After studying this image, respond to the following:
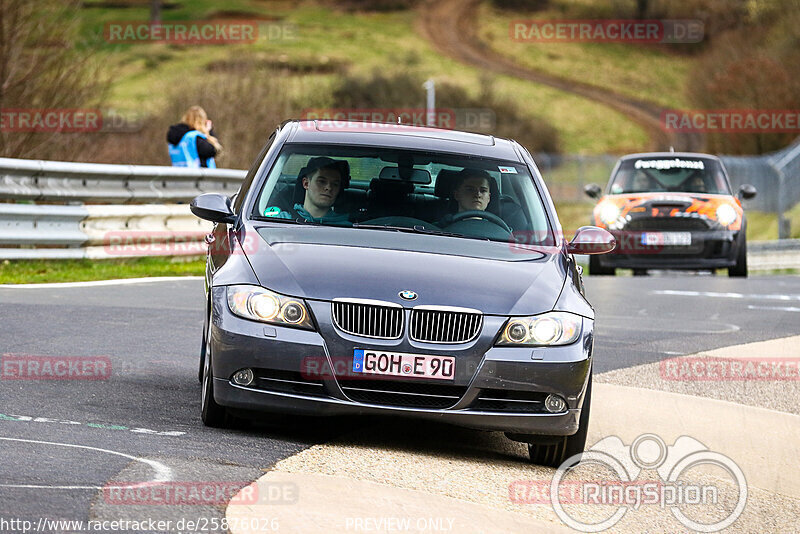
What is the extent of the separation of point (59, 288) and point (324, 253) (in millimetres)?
7215

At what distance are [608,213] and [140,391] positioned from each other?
1286 centimetres

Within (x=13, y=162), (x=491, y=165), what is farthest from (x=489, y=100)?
(x=491, y=165)

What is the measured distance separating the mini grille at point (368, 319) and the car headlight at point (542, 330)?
19.4 inches

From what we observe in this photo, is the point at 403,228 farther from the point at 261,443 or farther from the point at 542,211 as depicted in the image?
the point at 261,443

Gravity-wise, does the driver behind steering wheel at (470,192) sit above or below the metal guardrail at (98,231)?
above

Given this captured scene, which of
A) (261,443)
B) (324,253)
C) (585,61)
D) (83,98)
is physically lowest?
(261,443)

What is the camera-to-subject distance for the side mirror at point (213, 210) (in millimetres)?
7617

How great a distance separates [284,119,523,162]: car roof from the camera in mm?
8133

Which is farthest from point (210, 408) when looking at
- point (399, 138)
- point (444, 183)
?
point (399, 138)

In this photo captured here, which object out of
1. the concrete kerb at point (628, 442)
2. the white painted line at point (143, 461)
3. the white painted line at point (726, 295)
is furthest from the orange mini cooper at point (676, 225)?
the white painted line at point (143, 461)

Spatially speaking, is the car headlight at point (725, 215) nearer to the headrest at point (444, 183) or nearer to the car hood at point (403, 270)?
the headrest at point (444, 183)

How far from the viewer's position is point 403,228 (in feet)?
25.1

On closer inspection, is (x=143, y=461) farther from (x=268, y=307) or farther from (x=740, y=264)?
(x=740, y=264)

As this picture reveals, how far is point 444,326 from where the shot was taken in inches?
262
